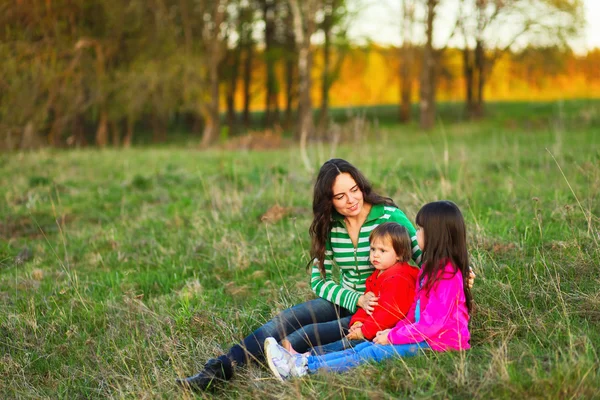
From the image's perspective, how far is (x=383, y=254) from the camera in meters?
3.51

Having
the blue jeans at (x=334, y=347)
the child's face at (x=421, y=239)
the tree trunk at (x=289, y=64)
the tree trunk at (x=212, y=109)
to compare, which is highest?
the tree trunk at (x=289, y=64)

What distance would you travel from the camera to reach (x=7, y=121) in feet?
59.5

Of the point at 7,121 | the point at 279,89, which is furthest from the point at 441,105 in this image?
the point at 7,121

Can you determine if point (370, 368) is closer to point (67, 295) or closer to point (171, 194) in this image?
point (67, 295)

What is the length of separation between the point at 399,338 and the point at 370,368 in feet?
0.75

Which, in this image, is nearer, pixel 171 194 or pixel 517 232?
pixel 517 232

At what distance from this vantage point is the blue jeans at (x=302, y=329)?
3.55m

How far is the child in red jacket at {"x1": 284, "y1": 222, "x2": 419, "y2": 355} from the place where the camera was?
11.4ft

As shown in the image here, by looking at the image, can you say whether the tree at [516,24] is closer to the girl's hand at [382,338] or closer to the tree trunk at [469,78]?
the tree trunk at [469,78]

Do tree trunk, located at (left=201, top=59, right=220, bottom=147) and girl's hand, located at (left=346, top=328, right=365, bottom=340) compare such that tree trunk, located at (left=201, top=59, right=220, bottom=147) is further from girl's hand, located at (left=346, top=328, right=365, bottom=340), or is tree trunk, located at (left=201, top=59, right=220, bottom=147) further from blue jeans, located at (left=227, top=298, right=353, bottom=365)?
girl's hand, located at (left=346, top=328, right=365, bottom=340)

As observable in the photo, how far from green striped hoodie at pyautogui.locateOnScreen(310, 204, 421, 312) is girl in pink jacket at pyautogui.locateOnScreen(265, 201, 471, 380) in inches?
15.8

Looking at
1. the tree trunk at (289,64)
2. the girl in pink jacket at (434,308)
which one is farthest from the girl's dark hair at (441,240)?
the tree trunk at (289,64)

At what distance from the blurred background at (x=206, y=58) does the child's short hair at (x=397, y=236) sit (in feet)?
25.8

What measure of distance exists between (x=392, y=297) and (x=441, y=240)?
0.46 meters
